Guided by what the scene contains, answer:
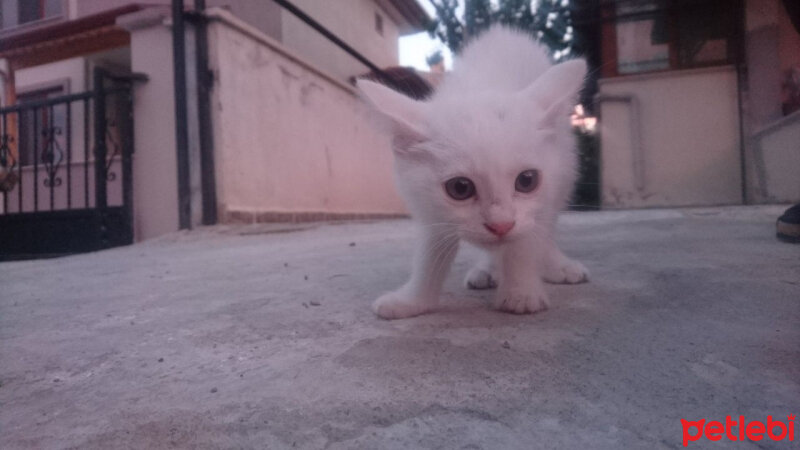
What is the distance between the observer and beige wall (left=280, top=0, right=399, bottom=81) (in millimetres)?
6488

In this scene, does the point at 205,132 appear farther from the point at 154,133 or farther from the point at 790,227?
the point at 790,227

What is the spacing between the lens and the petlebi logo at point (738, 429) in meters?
0.78

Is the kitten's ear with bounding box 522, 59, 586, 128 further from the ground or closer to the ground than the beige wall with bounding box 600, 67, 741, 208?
closer to the ground

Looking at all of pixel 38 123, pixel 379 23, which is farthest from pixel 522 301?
pixel 379 23

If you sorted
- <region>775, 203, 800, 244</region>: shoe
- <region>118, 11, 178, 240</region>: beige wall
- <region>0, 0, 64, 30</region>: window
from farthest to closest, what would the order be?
<region>0, 0, 64, 30</region>: window → <region>118, 11, 178, 240</region>: beige wall → <region>775, 203, 800, 244</region>: shoe

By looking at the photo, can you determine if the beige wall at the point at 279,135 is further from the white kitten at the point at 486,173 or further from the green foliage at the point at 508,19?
the white kitten at the point at 486,173

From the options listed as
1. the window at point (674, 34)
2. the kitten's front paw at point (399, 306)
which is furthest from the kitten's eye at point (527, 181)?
the window at point (674, 34)

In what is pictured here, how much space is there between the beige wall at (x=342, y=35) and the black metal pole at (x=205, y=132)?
5.88 feet

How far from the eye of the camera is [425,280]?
1545 millimetres

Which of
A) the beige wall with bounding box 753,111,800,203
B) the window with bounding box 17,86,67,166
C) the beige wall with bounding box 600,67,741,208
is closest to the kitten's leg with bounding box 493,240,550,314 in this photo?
the beige wall with bounding box 753,111,800,203

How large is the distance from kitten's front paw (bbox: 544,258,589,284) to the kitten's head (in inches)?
16.1

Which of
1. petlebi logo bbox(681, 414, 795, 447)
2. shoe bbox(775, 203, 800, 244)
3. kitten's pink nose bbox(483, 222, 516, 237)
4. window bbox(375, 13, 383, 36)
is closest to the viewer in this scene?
petlebi logo bbox(681, 414, 795, 447)

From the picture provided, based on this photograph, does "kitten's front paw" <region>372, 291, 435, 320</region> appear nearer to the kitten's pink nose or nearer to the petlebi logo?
the kitten's pink nose

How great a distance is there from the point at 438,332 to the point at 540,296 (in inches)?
14.4
